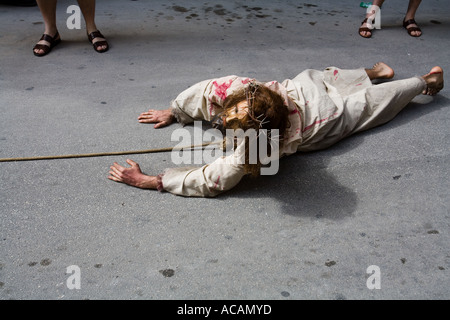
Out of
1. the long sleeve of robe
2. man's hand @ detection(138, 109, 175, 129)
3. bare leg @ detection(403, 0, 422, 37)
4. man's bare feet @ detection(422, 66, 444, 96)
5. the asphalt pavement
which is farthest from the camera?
bare leg @ detection(403, 0, 422, 37)

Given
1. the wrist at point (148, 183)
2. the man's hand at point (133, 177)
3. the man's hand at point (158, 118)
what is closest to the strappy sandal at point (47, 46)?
the man's hand at point (158, 118)

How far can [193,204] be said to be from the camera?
1474mm

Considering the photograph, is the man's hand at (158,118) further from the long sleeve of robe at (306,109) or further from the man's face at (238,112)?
the man's face at (238,112)

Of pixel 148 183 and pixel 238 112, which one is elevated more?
pixel 238 112

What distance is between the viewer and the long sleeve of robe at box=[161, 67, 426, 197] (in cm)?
146

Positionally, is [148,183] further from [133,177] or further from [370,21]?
[370,21]

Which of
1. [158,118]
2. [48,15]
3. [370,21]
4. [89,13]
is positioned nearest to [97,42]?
[89,13]

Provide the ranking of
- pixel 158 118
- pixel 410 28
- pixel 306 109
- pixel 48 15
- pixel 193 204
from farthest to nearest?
pixel 410 28 → pixel 48 15 → pixel 158 118 → pixel 306 109 → pixel 193 204

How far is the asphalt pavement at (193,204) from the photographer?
120 centimetres

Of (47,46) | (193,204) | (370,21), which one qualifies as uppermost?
(370,21)

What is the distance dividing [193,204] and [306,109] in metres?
0.63

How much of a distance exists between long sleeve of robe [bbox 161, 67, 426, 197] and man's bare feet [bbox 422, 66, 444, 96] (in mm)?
109

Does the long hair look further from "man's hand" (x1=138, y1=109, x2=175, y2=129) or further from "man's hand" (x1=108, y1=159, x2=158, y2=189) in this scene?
"man's hand" (x1=138, y1=109, x2=175, y2=129)

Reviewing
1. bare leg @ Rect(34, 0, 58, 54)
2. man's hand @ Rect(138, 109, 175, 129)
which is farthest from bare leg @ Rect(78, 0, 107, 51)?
man's hand @ Rect(138, 109, 175, 129)
